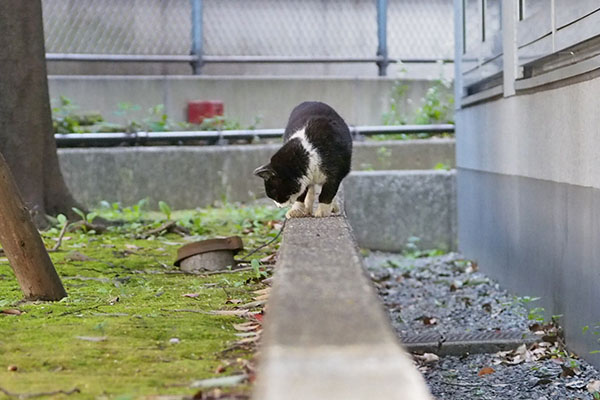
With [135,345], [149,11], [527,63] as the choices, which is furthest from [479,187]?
[135,345]

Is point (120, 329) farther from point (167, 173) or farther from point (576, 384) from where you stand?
point (167, 173)

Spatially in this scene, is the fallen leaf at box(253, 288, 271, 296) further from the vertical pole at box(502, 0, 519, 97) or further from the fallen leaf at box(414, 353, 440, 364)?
the vertical pole at box(502, 0, 519, 97)

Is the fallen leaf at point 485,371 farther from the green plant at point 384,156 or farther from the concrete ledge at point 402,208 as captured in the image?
the green plant at point 384,156

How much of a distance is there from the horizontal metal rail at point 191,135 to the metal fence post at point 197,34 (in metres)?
1.42

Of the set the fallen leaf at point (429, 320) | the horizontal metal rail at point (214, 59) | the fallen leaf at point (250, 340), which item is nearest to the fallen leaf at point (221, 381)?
the fallen leaf at point (250, 340)

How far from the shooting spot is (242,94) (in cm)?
Answer: 1226

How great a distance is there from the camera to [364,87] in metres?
12.5

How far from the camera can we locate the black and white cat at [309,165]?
5820 mm

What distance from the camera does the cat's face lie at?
234 inches

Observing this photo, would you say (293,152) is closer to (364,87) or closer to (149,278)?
(149,278)

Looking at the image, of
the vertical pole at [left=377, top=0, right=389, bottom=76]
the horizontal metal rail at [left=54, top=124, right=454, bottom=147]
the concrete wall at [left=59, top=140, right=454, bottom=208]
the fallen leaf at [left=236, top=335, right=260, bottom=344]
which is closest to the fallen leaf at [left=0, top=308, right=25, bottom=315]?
the fallen leaf at [left=236, top=335, right=260, bottom=344]

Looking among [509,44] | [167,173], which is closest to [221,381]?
[509,44]

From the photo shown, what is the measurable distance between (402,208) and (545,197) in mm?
4621

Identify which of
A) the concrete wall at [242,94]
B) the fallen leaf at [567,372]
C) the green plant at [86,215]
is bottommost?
the fallen leaf at [567,372]
